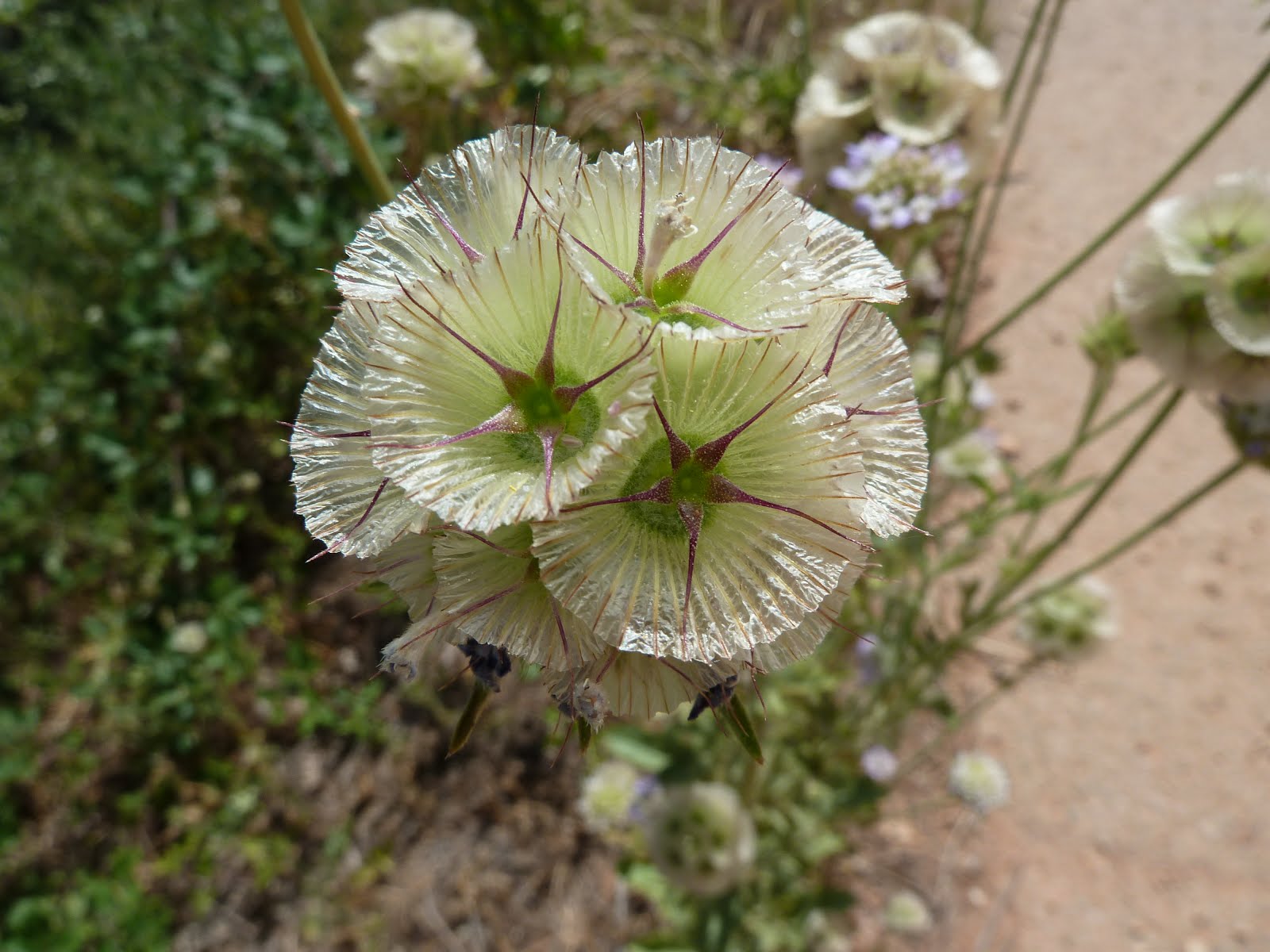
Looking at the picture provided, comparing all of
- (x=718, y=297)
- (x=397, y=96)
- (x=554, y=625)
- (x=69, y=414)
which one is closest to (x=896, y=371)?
(x=718, y=297)

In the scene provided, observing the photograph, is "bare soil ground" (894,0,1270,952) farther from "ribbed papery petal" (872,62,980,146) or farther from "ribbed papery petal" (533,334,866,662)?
"ribbed papery petal" (533,334,866,662)

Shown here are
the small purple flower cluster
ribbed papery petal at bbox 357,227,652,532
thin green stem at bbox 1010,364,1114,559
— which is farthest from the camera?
thin green stem at bbox 1010,364,1114,559

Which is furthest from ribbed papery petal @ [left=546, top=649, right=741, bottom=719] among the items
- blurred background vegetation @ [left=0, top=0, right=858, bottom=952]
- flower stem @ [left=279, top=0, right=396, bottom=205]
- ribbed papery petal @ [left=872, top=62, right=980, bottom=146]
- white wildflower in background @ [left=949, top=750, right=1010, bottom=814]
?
blurred background vegetation @ [left=0, top=0, right=858, bottom=952]

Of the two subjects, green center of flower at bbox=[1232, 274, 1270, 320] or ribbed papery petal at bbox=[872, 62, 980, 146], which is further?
ribbed papery petal at bbox=[872, 62, 980, 146]

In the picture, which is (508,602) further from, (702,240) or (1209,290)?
(1209,290)

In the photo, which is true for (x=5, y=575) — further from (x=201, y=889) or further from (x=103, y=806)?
(x=201, y=889)

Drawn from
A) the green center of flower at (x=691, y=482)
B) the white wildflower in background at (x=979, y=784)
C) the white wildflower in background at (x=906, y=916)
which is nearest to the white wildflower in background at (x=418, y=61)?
the green center of flower at (x=691, y=482)
